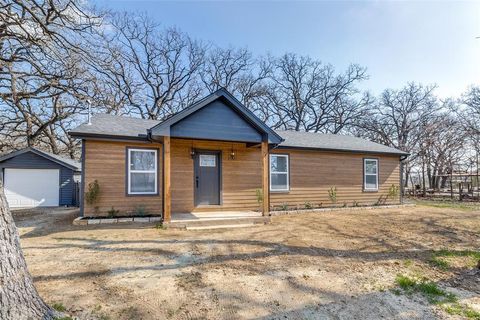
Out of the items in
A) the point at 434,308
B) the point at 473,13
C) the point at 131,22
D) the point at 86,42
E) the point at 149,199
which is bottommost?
the point at 434,308

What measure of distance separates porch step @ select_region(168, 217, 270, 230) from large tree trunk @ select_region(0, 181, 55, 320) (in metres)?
4.76

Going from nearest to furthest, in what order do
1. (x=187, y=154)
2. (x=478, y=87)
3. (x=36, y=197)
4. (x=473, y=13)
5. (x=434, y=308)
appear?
(x=434, y=308)
(x=473, y=13)
(x=187, y=154)
(x=36, y=197)
(x=478, y=87)

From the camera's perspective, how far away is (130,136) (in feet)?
27.7

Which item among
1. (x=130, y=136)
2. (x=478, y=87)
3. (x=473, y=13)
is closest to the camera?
(x=473, y=13)

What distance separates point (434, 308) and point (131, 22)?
2557cm

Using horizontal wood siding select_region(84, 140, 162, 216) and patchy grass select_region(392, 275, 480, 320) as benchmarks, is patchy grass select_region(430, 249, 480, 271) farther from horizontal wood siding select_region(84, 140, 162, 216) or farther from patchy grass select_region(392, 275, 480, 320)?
horizontal wood siding select_region(84, 140, 162, 216)

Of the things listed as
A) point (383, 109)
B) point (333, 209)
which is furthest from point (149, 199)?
point (383, 109)

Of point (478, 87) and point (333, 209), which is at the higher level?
point (478, 87)

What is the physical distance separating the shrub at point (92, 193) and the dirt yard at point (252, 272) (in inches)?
43.8

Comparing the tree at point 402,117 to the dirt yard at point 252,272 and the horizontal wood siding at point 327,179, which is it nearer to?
the horizontal wood siding at point 327,179

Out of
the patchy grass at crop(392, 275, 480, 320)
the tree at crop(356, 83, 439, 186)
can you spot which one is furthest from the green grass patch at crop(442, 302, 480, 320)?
the tree at crop(356, 83, 439, 186)

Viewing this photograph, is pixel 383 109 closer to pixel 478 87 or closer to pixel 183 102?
pixel 478 87

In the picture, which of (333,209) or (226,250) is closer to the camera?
(226,250)

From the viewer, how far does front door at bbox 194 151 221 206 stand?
9492 millimetres
